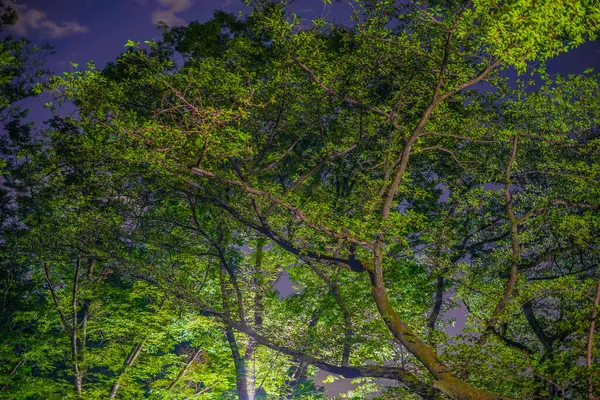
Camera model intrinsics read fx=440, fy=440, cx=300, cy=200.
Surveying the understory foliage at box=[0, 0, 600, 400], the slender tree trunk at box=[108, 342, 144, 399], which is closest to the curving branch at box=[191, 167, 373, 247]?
the understory foliage at box=[0, 0, 600, 400]

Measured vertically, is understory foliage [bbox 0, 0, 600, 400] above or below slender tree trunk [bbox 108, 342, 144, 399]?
above

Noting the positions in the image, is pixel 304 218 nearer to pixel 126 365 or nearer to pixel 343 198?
pixel 343 198

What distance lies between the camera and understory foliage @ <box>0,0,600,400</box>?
343 inches

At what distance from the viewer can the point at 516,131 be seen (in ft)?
33.1

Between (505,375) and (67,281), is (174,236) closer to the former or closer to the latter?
(67,281)

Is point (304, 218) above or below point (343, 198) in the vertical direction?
below

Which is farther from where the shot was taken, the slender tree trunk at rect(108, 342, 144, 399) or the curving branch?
the slender tree trunk at rect(108, 342, 144, 399)

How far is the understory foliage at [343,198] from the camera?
343 inches

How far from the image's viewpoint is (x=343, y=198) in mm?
12852

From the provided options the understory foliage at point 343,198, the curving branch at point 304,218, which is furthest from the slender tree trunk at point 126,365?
the curving branch at point 304,218

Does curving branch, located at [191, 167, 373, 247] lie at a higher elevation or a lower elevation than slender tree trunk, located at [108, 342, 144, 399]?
higher

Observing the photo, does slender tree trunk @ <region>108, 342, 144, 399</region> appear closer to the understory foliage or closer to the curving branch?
the understory foliage

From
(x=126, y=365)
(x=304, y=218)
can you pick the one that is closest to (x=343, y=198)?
(x=304, y=218)

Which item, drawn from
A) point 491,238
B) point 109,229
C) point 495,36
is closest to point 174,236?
point 109,229
